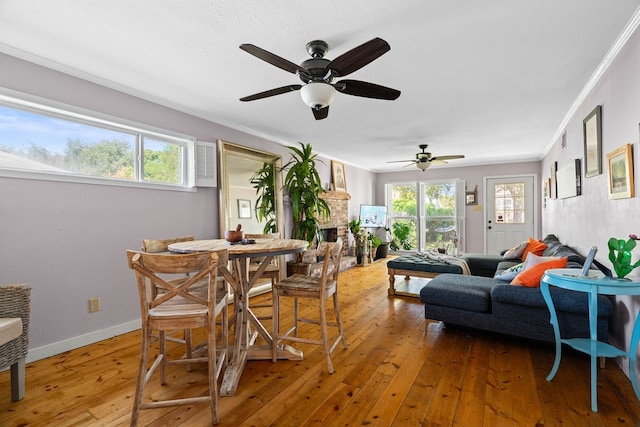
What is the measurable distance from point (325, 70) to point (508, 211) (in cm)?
649

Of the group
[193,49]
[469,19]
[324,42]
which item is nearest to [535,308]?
[469,19]

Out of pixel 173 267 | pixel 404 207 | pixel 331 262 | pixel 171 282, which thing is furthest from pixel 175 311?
pixel 404 207

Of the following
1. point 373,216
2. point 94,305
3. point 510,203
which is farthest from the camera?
point 373,216

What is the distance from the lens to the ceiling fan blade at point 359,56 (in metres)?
1.68

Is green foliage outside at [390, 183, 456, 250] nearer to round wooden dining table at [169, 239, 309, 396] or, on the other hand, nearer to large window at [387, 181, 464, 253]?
large window at [387, 181, 464, 253]

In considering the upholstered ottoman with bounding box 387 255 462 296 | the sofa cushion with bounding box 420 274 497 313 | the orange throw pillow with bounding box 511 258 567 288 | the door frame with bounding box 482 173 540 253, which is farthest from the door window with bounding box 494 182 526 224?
the orange throw pillow with bounding box 511 258 567 288

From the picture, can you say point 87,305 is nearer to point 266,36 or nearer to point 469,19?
point 266,36

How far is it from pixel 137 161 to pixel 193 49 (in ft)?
4.80

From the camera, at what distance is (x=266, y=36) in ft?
6.98

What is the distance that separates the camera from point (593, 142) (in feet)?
9.07

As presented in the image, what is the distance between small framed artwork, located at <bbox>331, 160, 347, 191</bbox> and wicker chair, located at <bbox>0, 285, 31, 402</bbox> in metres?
5.25

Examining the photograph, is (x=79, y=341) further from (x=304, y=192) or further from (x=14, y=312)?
(x=304, y=192)

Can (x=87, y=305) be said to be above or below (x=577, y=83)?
below

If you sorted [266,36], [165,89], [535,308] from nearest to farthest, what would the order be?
[266,36]
[535,308]
[165,89]
